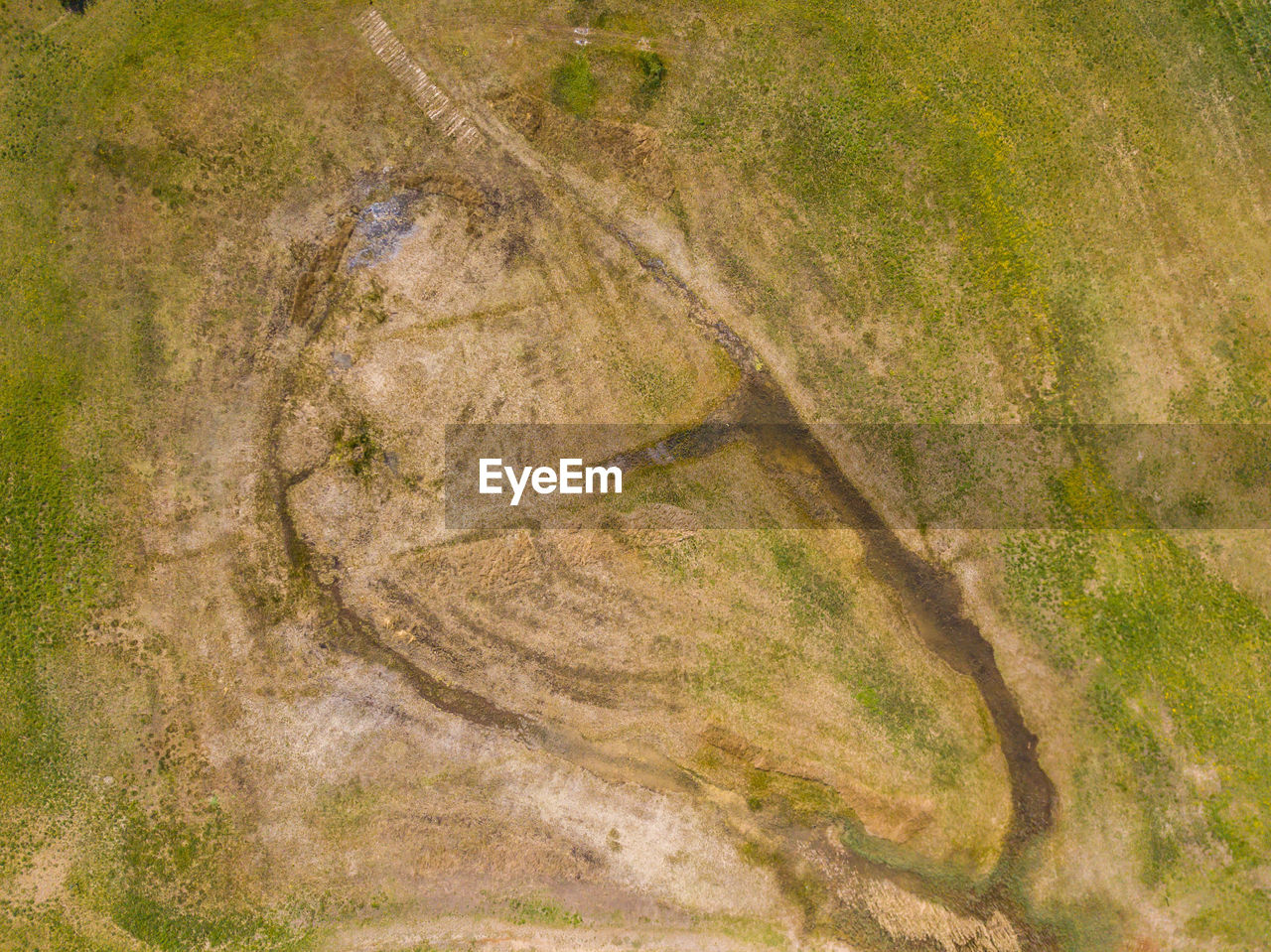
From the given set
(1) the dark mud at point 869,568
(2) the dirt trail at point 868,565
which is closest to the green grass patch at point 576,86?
(2) the dirt trail at point 868,565

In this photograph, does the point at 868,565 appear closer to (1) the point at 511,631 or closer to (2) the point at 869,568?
(2) the point at 869,568

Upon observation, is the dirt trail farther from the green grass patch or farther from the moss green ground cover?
the moss green ground cover

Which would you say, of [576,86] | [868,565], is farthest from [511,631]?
[576,86]

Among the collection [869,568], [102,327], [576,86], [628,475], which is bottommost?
[869,568]

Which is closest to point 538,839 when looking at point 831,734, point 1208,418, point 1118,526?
point 831,734

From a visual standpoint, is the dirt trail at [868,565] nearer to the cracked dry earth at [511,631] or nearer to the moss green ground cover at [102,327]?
the cracked dry earth at [511,631]

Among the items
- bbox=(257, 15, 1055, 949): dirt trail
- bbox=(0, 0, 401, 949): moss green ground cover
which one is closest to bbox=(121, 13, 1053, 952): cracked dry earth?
bbox=(257, 15, 1055, 949): dirt trail
